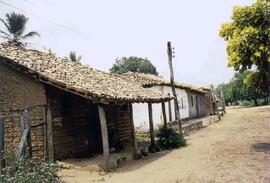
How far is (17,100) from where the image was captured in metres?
14.8

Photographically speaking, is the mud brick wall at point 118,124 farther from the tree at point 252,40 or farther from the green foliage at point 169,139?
the tree at point 252,40

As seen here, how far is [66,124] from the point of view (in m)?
15.7

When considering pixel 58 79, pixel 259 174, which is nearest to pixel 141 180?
pixel 259 174

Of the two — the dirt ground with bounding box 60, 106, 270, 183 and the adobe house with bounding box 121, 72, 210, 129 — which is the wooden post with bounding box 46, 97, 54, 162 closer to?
the dirt ground with bounding box 60, 106, 270, 183

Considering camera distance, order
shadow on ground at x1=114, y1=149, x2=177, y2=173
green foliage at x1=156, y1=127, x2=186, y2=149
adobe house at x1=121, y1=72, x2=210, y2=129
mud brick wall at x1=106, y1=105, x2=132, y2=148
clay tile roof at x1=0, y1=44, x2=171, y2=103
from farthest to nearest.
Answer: adobe house at x1=121, y1=72, x2=210, y2=129, green foliage at x1=156, y1=127, x2=186, y2=149, mud brick wall at x1=106, y1=105, x2=132, y2=148, shadow on ground at x1=114, y1=149, x2=177, y2=173, clay tile roof at x1=0, y1=44, x2=171, y2=103

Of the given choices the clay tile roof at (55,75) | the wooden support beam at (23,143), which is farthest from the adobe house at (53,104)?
the wooden support beam at (23,143)

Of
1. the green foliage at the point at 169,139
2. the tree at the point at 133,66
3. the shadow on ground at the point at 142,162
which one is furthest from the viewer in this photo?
the tree at the point at 133,66

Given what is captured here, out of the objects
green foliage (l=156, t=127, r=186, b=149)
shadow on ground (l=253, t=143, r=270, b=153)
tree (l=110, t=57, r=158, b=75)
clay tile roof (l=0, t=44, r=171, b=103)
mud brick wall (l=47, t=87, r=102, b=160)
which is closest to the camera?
clay tile roof (l=0, t=44, r=171, b=103)

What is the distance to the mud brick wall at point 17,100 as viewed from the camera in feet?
47.4

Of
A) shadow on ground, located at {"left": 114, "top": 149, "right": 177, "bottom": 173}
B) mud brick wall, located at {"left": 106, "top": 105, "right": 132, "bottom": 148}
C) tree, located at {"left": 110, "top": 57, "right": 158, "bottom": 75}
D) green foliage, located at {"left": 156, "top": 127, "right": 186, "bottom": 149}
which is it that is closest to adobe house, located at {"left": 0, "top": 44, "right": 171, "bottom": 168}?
shadow on ground, located at {"left": 114, "top": 149, "right": 177, "bottom": 173}

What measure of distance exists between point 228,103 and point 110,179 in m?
67.6

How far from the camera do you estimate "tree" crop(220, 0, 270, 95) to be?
568 inches

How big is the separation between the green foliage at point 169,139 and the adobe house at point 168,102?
11.9 feet

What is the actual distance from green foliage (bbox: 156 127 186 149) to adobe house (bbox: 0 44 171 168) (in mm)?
3184
